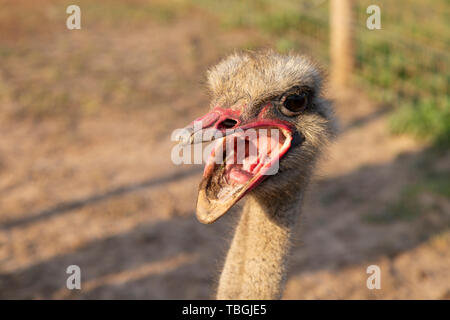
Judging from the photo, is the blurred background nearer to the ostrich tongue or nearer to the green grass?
the green grass

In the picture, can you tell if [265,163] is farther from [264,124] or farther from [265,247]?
[265,247]

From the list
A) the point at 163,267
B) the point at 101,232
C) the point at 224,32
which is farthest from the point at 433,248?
the point at 224,32

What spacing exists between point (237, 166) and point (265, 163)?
95 mm

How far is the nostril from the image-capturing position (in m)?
1.69

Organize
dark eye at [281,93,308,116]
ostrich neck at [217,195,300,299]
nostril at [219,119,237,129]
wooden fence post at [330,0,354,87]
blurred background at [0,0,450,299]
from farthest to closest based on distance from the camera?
wooden fence post at [330,0,354,87]
blurred background at [0,0,450,299]
ostrich neck at [217,195,300,299]
dark eye at [281,93,308,116]
nostril at [219,119,237,129]

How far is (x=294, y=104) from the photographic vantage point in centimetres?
184

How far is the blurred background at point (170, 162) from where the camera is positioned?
345cm

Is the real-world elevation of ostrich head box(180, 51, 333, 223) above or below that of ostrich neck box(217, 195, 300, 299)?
above

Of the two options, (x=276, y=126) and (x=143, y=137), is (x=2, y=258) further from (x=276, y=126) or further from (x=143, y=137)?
(x=276, y=126)

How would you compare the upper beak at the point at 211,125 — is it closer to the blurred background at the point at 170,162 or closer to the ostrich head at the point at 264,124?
the ostrich head at the point at 264,124

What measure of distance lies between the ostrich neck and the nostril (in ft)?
1.28

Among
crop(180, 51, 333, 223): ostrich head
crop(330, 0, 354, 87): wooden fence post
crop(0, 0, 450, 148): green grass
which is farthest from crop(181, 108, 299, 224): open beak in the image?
crop(330, 0, 354, 87): wooden fence post

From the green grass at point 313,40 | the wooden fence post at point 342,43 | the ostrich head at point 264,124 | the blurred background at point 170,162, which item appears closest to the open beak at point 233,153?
the ostrich head at point 264,124

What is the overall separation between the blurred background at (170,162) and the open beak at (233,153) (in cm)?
41
